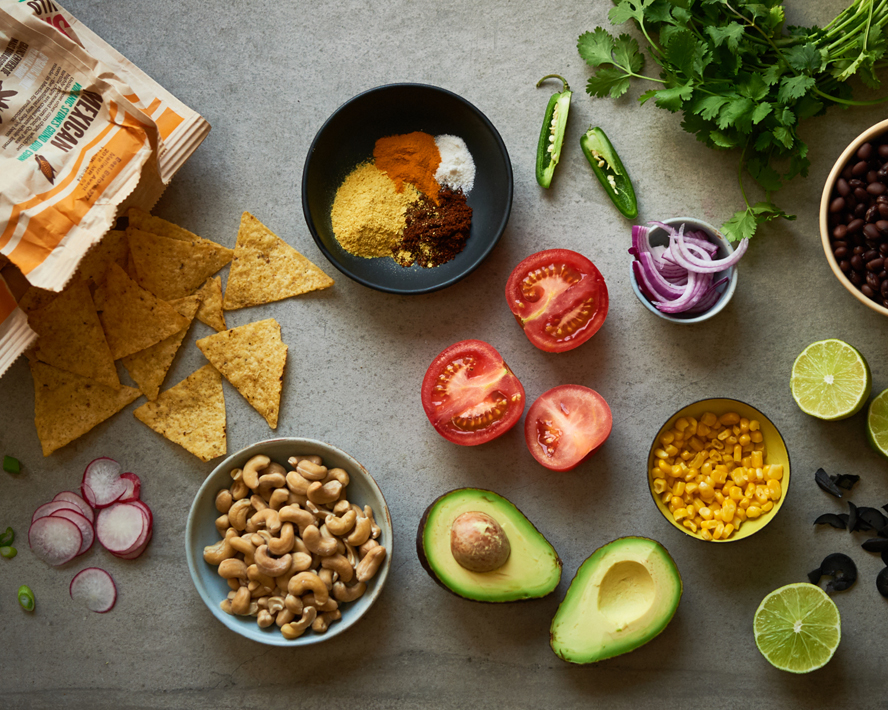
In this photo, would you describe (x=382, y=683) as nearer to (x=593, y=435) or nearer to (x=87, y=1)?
(x=593, y=435)

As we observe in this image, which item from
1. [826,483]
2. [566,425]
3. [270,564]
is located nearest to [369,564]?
[270,564]

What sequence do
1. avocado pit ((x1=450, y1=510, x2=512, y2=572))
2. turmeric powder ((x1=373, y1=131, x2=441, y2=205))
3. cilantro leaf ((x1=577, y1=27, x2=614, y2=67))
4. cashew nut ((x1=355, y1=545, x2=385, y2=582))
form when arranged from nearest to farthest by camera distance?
avocado pit ((x1=450, y1=510, x2=512, y2=572)) → cashew nut ((x1=355, y1=545, x2=385, y2=582)) → cilantro leaf ((x1=577, y1=27, x2=614, y2=67)) → turmeric powder ((x1=373, y1=131, x2=441, y2=205))

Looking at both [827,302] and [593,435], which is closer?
[593,435]

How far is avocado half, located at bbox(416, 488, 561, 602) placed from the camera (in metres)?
2.07

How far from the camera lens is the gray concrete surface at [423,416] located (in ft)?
7.79

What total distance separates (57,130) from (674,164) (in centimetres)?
226

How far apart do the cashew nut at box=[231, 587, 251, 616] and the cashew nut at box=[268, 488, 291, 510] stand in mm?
310

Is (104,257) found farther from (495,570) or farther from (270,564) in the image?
(495,570)

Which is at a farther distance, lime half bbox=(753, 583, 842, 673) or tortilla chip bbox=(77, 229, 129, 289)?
tortilla chip bbox=(77, 229, 129, 289)

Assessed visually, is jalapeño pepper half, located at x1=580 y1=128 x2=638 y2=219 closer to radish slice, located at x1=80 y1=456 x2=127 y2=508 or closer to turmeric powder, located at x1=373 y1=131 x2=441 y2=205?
turmeric powder, located at x1=373 y1=131 x2=441 y2=205

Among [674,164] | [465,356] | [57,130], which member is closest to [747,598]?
[465,356]

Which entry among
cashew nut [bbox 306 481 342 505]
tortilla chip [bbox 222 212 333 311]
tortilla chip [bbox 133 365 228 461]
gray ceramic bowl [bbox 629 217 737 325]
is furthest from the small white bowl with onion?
tortilla chip [bbox 133 365 228 461]

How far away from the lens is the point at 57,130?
6.95ft

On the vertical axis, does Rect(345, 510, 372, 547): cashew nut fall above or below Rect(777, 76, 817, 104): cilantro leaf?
below
